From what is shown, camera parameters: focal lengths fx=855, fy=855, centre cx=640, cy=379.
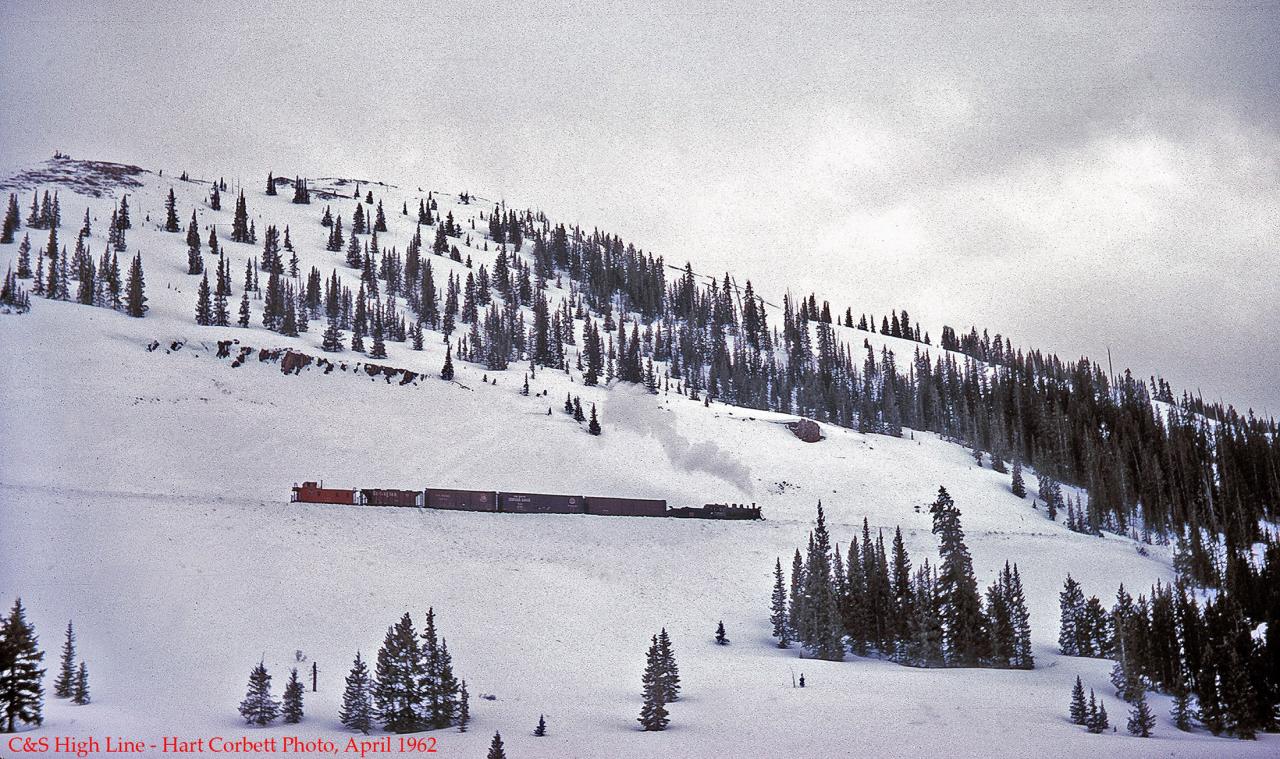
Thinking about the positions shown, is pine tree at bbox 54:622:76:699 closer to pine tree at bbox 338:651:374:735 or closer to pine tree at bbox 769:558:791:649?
pine tree at bbox 338:651:374:735

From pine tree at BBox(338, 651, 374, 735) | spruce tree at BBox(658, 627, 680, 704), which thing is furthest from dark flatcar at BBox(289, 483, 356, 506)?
spruce tree at BBox(658, 627, 680, 704)

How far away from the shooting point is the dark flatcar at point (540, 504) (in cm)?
6769

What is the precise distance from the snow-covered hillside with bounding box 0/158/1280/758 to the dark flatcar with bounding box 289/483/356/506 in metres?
1.63

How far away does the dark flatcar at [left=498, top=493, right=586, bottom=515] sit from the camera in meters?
67.7

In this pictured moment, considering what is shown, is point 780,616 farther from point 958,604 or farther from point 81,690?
point 81,690

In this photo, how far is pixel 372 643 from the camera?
44469 mm

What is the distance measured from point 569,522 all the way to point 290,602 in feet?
80.3

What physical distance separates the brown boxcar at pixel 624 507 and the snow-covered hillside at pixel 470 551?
6.42 feet

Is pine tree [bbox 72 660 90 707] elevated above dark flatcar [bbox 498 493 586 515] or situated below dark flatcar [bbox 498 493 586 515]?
below

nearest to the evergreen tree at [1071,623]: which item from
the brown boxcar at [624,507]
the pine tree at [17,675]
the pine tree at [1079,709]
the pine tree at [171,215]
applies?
the pine tree at [1079,709]

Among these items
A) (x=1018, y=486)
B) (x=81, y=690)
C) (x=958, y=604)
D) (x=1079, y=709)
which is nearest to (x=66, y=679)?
(x=81, y=690)

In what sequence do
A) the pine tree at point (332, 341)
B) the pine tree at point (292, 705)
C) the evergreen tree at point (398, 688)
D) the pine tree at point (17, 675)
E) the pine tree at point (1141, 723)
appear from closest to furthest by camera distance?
the pine tree at point (17, 675)
the pine tree at point (292, 705)
the evergreen tree at point (398, 688)
the pine tree at point (1141, 723)
the pine tree at point (332, 341)

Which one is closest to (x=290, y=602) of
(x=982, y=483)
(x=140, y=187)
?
(x=982, y=483)

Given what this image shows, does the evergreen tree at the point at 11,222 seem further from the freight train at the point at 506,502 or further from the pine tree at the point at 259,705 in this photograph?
the pine tree at the point at 259,705
